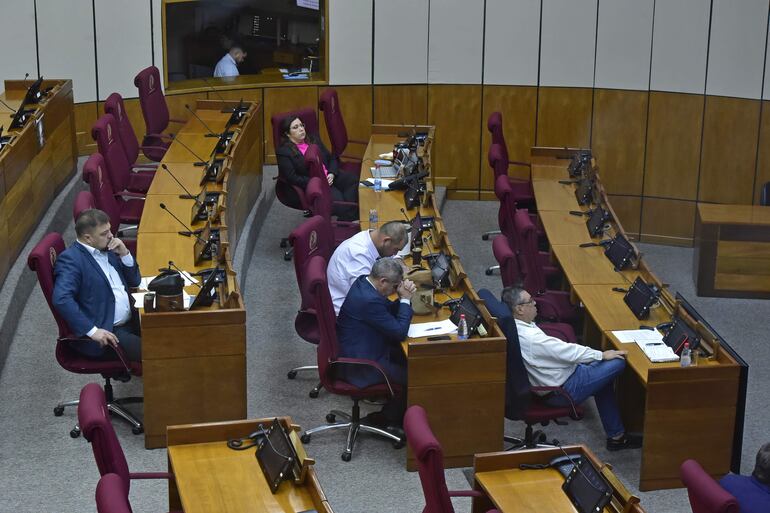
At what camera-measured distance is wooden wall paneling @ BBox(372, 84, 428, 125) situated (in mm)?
10867

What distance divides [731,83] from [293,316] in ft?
15.3

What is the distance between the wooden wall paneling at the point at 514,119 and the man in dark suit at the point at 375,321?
5.10 meters

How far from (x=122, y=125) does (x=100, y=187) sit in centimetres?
149

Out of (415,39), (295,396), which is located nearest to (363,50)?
(415,39)

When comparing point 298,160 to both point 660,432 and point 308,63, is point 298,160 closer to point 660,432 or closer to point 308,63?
point 308,63

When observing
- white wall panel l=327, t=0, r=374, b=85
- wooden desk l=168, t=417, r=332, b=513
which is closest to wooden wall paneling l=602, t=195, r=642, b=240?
white wall panel l=327, t=0, r=374, b=85

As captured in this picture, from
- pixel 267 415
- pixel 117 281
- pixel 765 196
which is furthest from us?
pixel 765 196

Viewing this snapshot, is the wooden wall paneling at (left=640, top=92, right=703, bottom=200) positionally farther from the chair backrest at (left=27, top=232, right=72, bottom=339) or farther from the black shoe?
the chair backrest at (left=27, top=232, right=72, bottom=339)

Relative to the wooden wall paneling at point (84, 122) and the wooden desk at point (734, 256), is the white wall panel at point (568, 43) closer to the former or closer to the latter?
the wooden desk at point (734, 256)

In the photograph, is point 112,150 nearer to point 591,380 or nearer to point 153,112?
point 153,112

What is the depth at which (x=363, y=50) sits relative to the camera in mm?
10773

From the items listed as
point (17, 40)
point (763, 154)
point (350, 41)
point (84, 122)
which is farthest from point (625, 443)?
point (17, 40)

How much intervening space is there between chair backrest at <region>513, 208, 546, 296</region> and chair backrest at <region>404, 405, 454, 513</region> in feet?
10.3

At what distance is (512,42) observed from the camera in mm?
10641
